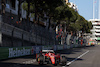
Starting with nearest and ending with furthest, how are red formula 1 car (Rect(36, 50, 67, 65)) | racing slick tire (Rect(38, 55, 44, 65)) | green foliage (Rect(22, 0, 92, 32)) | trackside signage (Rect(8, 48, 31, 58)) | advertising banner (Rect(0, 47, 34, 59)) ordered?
red formula 1 car (Rect(36, 50, 67, 65))
racing slick tire (Rect(38, 55, 44, 65))
advertising banner (Rect(0, 47, 34, 59))
trackside signage (Rect(8, 48, 31, 58))
green foliage (Rect(22, 0, 92, 32))

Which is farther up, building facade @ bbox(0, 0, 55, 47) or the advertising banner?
building facade @ bbox(0, 0, 55, 47)

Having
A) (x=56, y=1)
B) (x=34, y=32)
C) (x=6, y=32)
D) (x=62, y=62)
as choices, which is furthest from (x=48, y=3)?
(x=62, y=62)

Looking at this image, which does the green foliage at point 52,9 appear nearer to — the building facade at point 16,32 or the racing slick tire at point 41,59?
the building facade at point 16,32

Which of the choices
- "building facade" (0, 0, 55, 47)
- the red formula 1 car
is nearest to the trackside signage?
"building facade" (0, 0, 55, 47)

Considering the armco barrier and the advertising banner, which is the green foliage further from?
the advertising banner

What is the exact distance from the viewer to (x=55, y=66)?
13195 mm

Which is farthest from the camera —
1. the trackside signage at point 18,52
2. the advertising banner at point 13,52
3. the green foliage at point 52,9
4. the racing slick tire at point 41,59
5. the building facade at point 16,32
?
the green foliage at point 52,9

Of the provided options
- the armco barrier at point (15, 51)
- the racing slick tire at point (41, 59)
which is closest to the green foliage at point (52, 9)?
the armco barrier at point (15, 51)

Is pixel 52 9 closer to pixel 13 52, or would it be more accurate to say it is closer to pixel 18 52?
pixel 18 52

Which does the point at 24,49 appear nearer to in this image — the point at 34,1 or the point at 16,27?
the point at 16,27

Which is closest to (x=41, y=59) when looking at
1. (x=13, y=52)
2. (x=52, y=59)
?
(x=52, y=59)

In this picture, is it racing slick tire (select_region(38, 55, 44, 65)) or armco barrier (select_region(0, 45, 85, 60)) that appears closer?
racing slick tire (select_region(38, 55, 44, 65))

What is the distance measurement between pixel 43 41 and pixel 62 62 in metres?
25.0

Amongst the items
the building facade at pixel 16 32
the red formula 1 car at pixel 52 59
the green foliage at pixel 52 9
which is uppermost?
the green foliage at pixel 52 9
